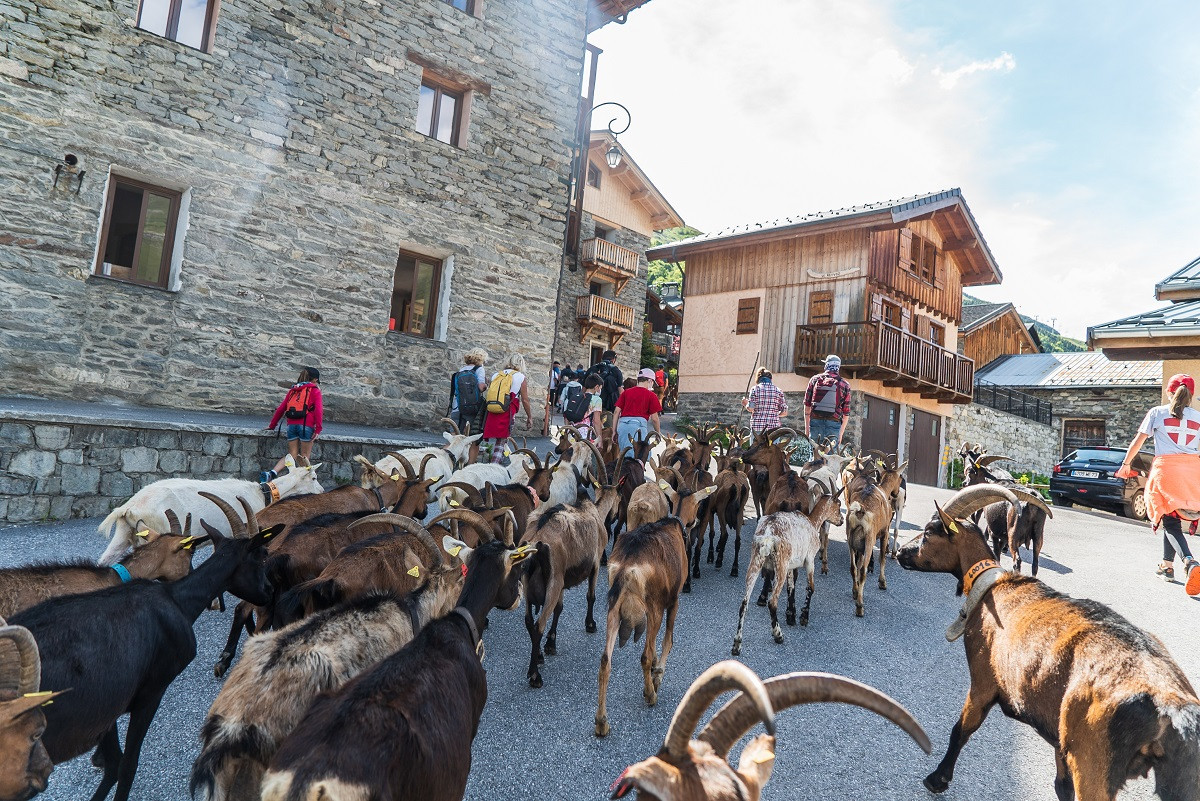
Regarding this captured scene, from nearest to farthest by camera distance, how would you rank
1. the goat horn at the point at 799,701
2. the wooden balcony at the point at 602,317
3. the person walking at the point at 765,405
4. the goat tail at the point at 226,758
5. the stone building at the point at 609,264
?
the goat horn at the point at 799,701 → the goat tail at the point at 226,758 → the person walking at the point at 765,405 → the wooden balcony at the point at 602,317 → the stone building at the point at 609,264

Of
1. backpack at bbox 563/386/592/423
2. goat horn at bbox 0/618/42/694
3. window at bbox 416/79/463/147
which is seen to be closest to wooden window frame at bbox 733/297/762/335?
window at bbox 416/79/463/147

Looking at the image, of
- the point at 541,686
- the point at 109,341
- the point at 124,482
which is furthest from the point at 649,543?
the point at 109,341

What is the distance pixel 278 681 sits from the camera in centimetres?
263

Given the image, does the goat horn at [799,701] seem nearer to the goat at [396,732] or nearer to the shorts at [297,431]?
the goat at [396,732]

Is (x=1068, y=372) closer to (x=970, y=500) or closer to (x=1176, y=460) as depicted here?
(x=1176, y=460)

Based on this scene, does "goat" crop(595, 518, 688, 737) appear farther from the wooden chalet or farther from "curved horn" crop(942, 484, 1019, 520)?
the wooden chalet

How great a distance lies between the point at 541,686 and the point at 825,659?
2.17m

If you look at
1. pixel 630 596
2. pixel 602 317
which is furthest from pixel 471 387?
pixel 602 317

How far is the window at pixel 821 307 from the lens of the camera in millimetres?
21719

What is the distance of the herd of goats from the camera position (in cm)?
202

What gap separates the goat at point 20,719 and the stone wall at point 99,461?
19.8 ft

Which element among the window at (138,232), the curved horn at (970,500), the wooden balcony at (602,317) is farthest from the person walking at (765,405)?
the wooden balcony at (602,317)

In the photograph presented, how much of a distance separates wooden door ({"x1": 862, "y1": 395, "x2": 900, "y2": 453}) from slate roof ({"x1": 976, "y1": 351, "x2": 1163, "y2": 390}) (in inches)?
456

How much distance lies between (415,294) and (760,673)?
10.4 metres
